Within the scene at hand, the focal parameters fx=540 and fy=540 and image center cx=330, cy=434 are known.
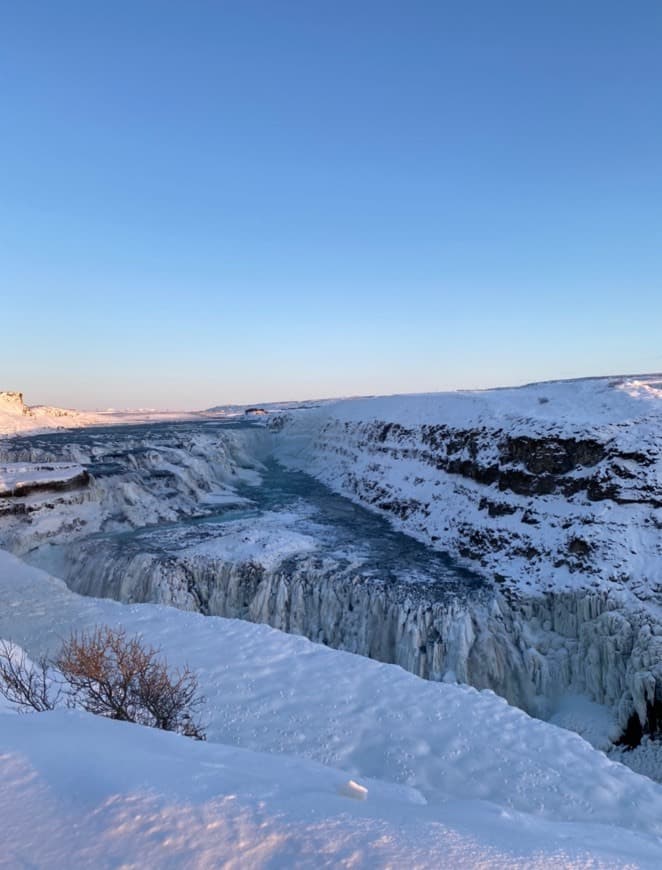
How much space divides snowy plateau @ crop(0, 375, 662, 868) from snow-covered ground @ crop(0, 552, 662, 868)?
3 centimetres

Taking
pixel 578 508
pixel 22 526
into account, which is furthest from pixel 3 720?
pixel 22 526

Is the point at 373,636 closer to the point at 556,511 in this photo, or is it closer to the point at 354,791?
the point at 556,511

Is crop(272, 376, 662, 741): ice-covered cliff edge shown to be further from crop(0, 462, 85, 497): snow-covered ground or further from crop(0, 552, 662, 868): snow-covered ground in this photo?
crop(0, 462, 85, 497): snow-covered ground

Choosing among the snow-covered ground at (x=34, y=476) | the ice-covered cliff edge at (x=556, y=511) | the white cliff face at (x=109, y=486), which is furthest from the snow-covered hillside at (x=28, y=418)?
the ice-covered cliff edge at (x=556, y=511)

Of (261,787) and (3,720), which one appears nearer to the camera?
(261,787)

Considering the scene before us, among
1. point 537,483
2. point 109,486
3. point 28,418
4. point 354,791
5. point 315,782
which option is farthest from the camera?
point 28,418

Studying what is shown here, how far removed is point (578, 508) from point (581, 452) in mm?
3214

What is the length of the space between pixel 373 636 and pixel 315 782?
13923 mm

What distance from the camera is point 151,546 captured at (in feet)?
81.6

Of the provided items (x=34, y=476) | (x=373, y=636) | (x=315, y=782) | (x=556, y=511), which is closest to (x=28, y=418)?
(x=34, y=476)

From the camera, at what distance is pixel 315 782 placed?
5605 millimetres

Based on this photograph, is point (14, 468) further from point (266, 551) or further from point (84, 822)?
point (84, 822)

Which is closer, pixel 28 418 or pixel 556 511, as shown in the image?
pixel 556 511

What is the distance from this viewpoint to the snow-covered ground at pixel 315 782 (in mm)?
3850
